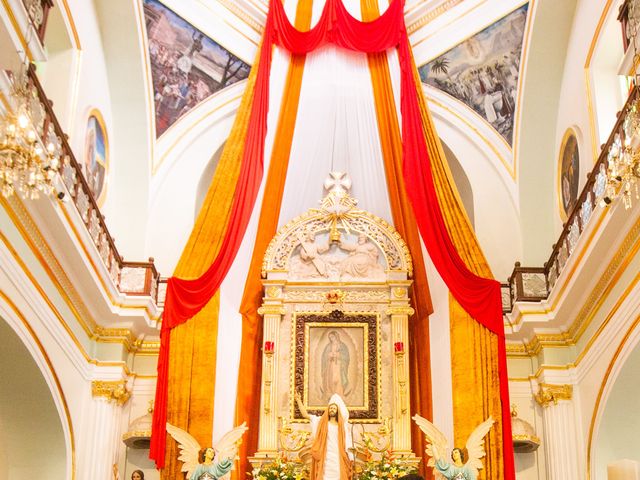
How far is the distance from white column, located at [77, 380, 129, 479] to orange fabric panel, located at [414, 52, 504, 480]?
4.29 meters

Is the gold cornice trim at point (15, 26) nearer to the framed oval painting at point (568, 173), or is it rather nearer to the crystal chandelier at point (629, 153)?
the crystal chandelier at point (629, 153)

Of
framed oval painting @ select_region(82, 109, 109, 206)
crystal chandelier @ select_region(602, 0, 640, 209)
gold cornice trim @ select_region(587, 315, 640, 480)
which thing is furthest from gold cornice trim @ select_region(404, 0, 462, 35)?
gold cornice trim @ select_region(587, 315, 640, 480)

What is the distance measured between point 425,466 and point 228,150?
4.71 metres

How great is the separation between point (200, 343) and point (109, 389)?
1.68m

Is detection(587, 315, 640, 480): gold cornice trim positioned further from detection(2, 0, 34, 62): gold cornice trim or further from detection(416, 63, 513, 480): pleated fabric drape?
detection(2, 0, 34, 62): gold cornice trim

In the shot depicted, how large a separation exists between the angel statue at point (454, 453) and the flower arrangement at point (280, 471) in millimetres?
1530

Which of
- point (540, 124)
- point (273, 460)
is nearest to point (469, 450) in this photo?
point (273, 460)

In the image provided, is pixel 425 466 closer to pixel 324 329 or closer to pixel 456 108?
pixel 324 329

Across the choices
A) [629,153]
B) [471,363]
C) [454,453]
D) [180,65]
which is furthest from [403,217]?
[629,153]

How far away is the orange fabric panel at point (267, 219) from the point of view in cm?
1206

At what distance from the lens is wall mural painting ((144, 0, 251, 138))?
13648mm

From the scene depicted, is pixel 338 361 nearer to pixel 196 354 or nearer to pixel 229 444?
pixel 196 354

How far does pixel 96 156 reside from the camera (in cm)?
1306

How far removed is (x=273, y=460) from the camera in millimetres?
11508
